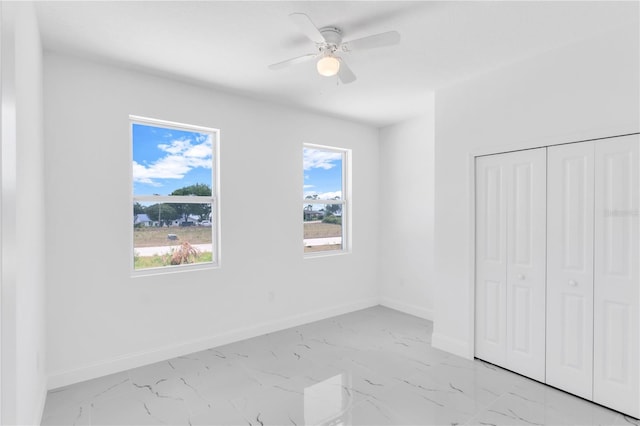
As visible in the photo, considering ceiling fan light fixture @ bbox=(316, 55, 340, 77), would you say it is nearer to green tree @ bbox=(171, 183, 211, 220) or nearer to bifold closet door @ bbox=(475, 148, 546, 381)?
bifold closet door @ bbox=(475, 148, 546, 381)

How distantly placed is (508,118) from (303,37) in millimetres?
1955

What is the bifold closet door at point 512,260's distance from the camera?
9.60ft

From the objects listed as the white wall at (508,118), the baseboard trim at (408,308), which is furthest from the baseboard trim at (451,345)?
the baseboard trim at (408,308)

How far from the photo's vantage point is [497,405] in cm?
258

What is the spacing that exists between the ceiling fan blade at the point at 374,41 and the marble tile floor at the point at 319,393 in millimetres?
2563

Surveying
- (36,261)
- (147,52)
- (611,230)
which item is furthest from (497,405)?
(147,52)

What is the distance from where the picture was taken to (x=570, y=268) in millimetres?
2736

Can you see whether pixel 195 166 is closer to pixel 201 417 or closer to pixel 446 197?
pixel 201 417

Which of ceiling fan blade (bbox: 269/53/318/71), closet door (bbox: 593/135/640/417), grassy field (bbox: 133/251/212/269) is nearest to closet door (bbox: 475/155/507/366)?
closet door (bbox: 593/135/640/417)

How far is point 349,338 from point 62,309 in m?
2.81

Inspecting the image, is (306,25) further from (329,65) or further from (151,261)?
(151,261)

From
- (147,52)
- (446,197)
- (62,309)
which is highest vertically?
(147,52)

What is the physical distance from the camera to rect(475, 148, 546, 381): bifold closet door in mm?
2926

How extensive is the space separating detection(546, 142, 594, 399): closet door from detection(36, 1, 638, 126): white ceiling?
37.6 inches
